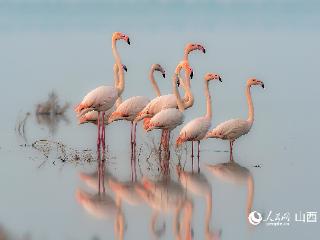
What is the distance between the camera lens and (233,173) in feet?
45.0

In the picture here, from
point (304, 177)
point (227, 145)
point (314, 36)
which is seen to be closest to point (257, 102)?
point (227, 145)

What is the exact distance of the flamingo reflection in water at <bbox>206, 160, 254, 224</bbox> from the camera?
1309 cm

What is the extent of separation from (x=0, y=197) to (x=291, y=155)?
A: 4.31 meters

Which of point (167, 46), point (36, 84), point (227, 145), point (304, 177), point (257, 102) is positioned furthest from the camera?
point (167, 46)

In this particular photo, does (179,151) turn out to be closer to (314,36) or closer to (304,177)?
(304,177)

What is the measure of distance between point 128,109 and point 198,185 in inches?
89.4

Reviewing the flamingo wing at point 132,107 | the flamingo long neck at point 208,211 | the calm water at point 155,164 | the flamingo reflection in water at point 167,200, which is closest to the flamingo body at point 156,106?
the flamingo wing at point 132,107

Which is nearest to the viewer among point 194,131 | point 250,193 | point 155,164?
point 250,193

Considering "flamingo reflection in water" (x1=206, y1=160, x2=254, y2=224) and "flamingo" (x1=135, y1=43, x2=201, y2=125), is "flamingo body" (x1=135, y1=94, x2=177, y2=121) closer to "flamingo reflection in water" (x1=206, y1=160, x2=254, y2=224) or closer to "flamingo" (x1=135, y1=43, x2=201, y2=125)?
"flamingo" (x1=135, y1=43, x2=201, y2=125)

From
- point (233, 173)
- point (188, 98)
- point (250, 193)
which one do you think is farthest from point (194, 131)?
point (250, 193)

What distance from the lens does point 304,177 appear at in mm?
13430

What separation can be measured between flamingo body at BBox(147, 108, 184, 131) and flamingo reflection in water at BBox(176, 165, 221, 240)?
510 millimetres

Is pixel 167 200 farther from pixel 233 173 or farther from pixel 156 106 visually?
pixel 156 106

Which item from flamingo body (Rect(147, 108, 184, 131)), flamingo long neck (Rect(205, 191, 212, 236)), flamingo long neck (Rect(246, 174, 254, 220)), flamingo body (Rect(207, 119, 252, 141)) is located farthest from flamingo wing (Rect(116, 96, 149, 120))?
flamingo long neck (Rect(205, 191, 212, 236))
